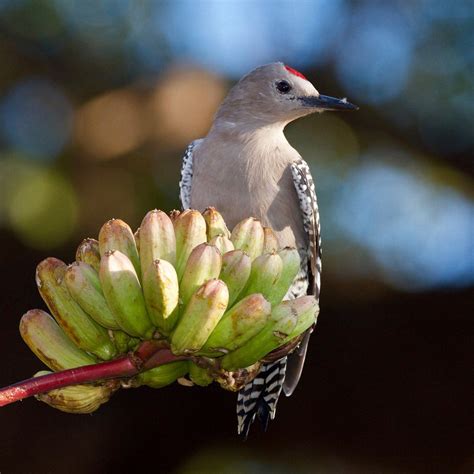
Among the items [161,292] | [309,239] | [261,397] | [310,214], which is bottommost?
[261,397]

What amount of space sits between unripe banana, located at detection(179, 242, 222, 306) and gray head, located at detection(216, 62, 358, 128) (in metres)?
2.74

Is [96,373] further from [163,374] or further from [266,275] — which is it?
[266,275]

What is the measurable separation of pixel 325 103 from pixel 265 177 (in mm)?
561

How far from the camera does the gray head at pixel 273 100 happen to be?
531cm

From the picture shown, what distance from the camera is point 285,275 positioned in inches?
117

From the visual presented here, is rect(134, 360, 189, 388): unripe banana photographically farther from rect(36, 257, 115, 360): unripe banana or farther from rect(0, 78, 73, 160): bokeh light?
rect(0, 78, 73, 160): bokeh light

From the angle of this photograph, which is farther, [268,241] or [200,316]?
[268,241]

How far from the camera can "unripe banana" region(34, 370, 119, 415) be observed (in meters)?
2.69

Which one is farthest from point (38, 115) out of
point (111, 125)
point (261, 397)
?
point (261, 397)

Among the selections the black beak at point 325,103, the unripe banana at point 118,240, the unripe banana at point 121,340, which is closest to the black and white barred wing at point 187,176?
the black beak at point 325,103

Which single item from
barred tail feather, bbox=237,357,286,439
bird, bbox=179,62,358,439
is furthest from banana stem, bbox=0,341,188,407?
bird, bbox=179,62,358,439

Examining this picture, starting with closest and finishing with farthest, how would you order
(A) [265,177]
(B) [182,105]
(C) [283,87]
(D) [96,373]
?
(D) [96,373], (A) [265,177], (C) [283,87], (B) [182,105]

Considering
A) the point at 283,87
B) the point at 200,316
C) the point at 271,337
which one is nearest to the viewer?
the point at 200,316

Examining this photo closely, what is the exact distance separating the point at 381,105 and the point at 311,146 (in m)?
0.63
